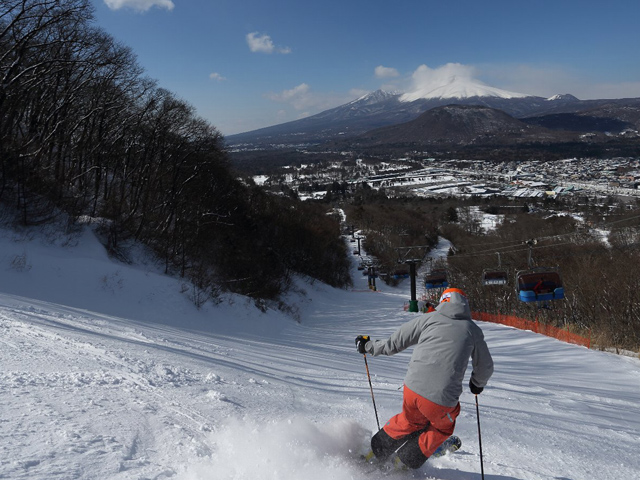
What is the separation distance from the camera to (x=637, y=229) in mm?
63562

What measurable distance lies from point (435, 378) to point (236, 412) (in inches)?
87.3

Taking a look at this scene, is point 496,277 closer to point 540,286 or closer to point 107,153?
point 540,286

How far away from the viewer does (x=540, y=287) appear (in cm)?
1809

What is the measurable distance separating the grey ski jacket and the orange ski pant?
0.23ft

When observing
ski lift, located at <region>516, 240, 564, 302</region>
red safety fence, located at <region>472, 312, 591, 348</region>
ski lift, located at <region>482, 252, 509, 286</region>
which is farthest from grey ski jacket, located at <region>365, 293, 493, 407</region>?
ski lift, located at <region>482, 252, 509, 286</region>

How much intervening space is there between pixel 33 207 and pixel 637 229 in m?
75.3

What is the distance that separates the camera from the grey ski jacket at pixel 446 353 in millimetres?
3473

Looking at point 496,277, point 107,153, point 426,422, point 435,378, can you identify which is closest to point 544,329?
point 496,277

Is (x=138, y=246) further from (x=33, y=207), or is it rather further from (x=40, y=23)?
(x=40, y=23)

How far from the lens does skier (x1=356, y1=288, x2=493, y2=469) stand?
11.4 feet

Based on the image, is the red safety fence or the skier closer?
the skier

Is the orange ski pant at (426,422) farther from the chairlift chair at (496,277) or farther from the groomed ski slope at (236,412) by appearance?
the chairlift chair at (496,277)

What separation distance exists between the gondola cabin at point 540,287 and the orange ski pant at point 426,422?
16.3 metres

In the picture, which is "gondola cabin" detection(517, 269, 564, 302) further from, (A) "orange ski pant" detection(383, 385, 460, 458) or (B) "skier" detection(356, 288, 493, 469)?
(A) "orange ski pant" detection(383, 385, 460, 458)
